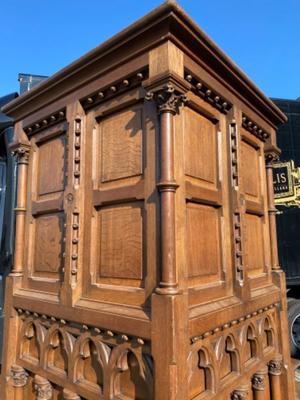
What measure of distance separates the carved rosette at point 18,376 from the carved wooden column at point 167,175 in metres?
1.54

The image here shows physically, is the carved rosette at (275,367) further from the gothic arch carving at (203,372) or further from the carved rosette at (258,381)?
the gothic arch carving at (203,372)

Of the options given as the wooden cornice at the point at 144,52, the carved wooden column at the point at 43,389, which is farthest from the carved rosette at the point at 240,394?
the wooden cornice at the point at 144,52

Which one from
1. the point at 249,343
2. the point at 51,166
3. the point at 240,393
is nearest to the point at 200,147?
the point at 51,166

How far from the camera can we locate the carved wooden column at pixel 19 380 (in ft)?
7.80

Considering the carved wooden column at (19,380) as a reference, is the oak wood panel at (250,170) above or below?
above

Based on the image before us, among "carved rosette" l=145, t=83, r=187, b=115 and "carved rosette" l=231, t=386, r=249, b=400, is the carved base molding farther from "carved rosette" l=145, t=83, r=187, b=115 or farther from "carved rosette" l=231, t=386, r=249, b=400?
"carved rosette" l=145, t=83, r=187, b=115

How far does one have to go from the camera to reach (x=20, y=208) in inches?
103

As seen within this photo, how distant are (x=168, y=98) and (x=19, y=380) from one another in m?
2.27

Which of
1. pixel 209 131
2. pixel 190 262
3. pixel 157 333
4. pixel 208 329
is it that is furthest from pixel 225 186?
pixel 157 333

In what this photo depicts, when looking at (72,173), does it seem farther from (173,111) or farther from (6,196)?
(6,196)

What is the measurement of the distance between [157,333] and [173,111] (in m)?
1.14

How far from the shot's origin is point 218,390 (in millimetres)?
1848

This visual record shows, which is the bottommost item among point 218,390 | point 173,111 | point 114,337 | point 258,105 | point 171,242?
point 218,390

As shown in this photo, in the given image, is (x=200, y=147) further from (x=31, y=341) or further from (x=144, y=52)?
(x=31, y=341)
